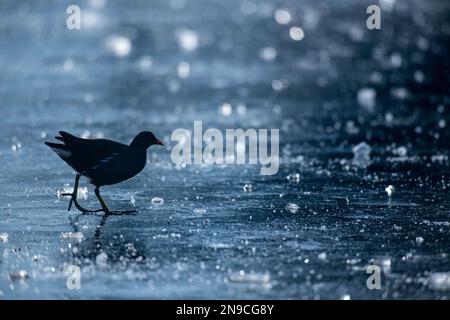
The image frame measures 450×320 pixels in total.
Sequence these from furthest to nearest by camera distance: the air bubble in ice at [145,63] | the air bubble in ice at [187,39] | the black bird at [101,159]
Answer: the air bubble in ice at [187,39]
the air bubble in ice at [145,63]
the black bird at [101,159]

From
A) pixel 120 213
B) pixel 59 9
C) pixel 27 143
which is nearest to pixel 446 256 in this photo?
pixel 120 213

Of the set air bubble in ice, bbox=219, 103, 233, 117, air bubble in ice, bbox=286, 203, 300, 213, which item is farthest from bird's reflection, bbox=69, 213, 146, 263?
air bubble in ice, bbox=219, 103, 233, 117

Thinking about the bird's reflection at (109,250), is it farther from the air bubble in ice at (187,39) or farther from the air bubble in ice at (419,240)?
the air bubble in ice at (187,39)

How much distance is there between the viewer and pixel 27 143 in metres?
14.0

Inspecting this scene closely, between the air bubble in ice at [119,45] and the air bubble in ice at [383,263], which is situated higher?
the air bubble in ice at [119,45]

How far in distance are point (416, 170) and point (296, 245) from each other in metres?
4.18

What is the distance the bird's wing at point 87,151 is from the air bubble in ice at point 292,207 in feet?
5.41

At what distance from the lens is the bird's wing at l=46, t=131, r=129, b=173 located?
31.2 feet

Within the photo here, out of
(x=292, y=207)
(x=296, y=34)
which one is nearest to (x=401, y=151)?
(x=292, y=207)

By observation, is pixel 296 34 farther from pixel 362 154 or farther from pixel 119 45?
pixel 362 154

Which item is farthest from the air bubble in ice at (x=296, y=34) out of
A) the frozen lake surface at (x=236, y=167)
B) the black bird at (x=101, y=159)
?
the black bird at (x=101, y=159)

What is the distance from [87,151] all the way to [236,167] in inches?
126

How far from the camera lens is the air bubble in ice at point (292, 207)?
9.81 m
